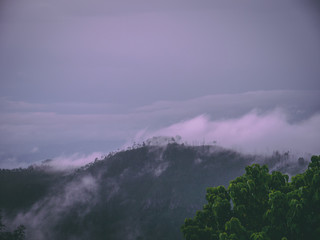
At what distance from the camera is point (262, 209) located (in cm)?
1909

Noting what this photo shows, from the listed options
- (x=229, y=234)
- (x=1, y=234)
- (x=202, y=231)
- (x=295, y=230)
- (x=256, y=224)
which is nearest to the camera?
(x=295, y=230)

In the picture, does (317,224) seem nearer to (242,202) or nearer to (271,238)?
(271,238)

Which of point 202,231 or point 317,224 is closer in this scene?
point 317,224

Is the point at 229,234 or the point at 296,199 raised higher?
the point at 296,199

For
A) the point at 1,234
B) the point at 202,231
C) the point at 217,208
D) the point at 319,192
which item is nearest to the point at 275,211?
the point at 319,192

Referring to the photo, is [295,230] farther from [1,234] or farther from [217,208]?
[1,234]

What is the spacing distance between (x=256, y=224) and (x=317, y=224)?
12.1ft

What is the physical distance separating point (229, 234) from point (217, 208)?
77.0 inches

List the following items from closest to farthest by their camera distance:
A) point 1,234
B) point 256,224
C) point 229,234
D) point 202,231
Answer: point 229,234
point 256,224
point 202,231
point 1,234

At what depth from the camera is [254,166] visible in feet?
66.8

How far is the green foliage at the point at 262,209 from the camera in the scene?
1608 centimetres

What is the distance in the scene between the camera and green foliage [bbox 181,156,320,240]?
16.1 meters

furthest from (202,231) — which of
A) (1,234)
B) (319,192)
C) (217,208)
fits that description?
(1,234)

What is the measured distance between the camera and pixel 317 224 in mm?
16172
